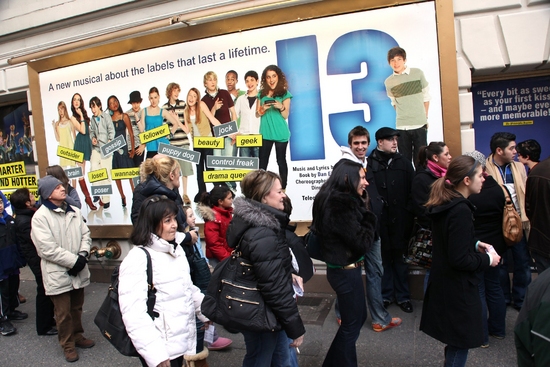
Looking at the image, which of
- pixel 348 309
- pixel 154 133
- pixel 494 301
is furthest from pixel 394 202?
pixel 154 133

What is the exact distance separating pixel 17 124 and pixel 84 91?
2608 millimetres

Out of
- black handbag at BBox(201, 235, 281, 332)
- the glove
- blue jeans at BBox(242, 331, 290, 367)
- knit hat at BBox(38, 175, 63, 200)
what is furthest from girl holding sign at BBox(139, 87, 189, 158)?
blue jeans at BBox(242, 331, 290, 367)

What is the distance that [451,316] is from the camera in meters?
3.12

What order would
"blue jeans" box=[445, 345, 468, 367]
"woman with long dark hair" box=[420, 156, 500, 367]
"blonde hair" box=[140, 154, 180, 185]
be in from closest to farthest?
1. "woman with long dark hair" box=[420, 156, 500, 367]
2. "blue jeans" box=[445, 345, 468, 367]
3. "blonde hair" box=[140, 154, 180, 185]

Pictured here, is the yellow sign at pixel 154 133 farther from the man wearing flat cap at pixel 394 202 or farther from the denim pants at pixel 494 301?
the denim pants at pixel 494 301

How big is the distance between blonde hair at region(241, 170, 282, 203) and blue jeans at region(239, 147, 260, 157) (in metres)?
3.03

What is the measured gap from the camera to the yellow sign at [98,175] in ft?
23.8

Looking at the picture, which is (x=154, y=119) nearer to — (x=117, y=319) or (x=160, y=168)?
(x=160, y=168)

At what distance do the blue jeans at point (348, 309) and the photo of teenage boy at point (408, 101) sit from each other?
93.2 inches

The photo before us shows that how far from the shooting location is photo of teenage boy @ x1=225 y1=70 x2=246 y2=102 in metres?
6.19

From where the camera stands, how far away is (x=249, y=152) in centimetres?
623

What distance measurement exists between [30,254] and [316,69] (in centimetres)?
419

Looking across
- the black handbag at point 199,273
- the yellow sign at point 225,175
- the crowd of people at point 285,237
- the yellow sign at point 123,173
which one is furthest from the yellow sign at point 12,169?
the black handbag at point 199,273

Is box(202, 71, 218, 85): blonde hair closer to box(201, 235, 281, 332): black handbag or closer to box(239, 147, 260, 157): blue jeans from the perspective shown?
box(239, 147, 260, 157): blue jeans
